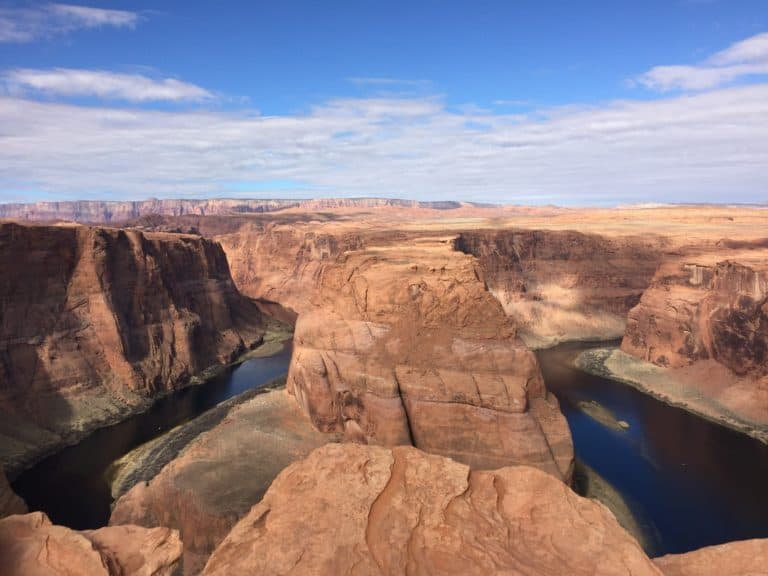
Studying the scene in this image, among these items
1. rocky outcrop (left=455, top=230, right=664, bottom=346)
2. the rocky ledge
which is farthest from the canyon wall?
rocky outcrop (left=455, top=230, right=664, bottom=346)

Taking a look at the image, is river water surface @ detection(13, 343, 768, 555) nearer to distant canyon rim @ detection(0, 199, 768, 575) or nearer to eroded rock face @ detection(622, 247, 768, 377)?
distant canyon rim @ detection(0, 199, 768, 575)

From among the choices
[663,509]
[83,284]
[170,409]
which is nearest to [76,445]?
[170,409]

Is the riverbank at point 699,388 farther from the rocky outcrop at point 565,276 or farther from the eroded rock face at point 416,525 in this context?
the eroded rock face at point 416,525

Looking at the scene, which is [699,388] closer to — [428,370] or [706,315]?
[706,315]

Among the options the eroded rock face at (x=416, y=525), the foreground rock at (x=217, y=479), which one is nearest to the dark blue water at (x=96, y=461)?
the foreground rock at (x=217, y=479)

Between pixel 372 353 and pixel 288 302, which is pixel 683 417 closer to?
pixel 372 353
